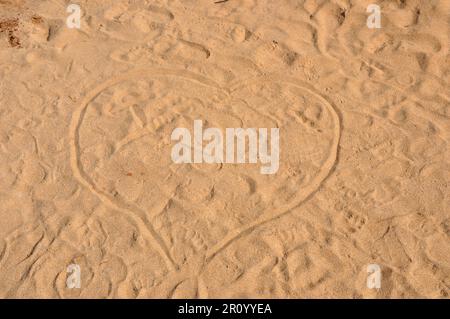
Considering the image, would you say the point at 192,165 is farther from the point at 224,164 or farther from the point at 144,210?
the point at 144,210

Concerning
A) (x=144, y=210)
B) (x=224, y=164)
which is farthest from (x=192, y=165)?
(x=144, y=210)

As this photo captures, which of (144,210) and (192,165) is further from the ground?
(192,165)

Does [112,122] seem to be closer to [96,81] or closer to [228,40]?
[96,81]

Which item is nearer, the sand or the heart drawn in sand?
the sand

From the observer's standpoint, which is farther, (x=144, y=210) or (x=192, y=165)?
(x=192, y=165)

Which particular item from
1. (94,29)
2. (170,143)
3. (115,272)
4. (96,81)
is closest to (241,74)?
(170,143)
